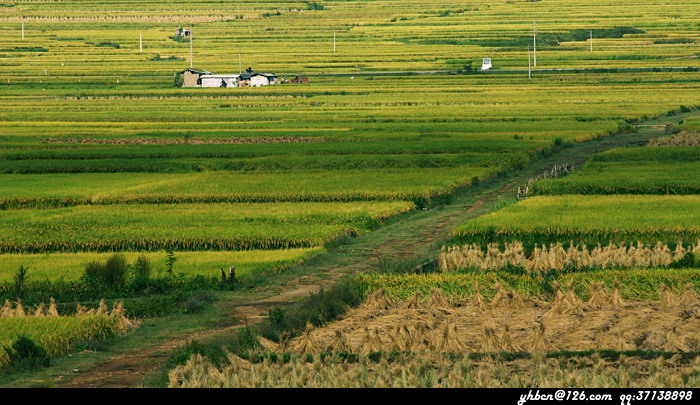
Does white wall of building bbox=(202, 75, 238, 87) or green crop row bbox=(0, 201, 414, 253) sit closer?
green crop row bbox=(0, 201, 414, 253)

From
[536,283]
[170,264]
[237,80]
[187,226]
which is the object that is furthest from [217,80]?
[536,283]

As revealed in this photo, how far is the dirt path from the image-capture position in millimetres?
13016

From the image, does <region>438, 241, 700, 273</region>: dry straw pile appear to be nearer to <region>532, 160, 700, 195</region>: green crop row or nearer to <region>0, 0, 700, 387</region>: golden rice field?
<region>0, 0, 700, 387</region>: golden rice field

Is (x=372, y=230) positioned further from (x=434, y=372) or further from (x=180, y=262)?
(x=434, y=372)

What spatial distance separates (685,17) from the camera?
12800 centimetres

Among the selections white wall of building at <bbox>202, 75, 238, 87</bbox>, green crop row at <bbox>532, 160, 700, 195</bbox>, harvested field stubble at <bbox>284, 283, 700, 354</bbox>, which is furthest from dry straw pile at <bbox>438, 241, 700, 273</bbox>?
white wall of building at <bbox>202, 75, 238, 87</bbox>

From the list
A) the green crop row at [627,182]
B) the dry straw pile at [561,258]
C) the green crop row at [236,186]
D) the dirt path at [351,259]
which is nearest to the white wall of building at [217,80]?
the green crop row at [236,186]

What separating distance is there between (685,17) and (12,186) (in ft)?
362

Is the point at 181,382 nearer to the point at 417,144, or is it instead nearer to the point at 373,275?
the point at 373,275

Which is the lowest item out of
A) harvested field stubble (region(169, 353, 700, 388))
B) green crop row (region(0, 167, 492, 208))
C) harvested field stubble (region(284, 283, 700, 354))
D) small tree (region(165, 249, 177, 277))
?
green crop row (region(0, 167, 492, 208))

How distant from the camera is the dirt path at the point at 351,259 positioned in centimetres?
1302

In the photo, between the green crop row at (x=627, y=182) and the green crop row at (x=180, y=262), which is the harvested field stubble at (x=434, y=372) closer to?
the green crop row at (x=180, y=262)

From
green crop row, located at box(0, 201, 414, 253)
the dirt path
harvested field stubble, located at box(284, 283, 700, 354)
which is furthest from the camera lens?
green crop row, located at box(0, 201, 414, 253)

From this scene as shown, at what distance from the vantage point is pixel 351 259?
817 inches
